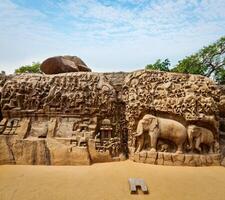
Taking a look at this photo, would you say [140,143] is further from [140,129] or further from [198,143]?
[198,143]

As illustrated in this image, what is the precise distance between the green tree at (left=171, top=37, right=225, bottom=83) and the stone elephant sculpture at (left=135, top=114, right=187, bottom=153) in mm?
8736

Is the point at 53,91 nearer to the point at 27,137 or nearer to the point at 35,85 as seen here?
the point at 35,85

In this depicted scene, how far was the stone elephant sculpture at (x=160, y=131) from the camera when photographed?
6797 millimetres

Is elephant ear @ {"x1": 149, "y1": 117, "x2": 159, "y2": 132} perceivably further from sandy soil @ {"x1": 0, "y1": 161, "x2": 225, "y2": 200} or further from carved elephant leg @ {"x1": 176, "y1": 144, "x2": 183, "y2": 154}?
sandy soil @ {"x1": 0, "y1": 161, "x2": 225, "y2": 200}

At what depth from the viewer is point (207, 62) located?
1494cm

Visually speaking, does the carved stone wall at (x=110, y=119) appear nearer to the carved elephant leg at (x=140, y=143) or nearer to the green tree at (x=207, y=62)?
the carved elephant leg at (x=140, y=143)

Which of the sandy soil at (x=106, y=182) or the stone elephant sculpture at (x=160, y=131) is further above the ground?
the stone elephant sculpture at (x=160, y=131)

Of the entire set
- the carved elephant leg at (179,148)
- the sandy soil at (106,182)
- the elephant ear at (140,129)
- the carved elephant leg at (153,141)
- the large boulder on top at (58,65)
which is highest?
the large boulder on top at (58,65)

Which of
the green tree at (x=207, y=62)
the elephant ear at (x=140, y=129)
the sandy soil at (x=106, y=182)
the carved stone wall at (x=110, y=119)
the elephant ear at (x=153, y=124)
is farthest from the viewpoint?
the green tree at (x=207, y=62)

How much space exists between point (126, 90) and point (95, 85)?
1055 mm

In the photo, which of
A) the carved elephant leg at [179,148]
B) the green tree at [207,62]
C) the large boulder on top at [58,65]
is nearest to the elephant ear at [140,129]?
the carved elephant leg at [179,148]

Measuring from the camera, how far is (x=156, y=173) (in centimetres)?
580

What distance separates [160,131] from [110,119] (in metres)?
1.60

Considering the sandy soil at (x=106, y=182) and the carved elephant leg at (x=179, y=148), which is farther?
the carved elephant leg at (x=179, y=148)
